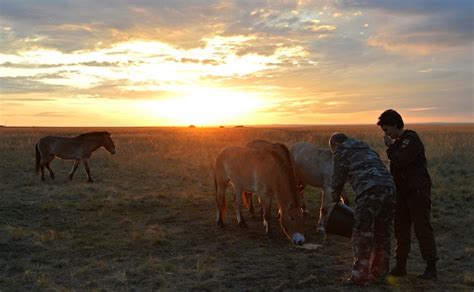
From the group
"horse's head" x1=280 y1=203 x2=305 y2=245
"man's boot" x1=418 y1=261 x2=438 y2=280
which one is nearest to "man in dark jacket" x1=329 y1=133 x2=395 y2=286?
"man's boot" x1=418 y1=261 x2=438 y2=280

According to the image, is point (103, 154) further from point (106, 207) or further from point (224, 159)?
point (224, 159)

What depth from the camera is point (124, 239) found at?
8.44 metres

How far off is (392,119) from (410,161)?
647 mm

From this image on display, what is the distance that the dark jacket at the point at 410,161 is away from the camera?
19.2 feet

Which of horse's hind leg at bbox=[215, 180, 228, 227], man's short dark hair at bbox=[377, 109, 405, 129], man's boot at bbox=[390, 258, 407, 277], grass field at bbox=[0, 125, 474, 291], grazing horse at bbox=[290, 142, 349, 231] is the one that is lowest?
grass field at bbox=[0, 125, 474, 291]

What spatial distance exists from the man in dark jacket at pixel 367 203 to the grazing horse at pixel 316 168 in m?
3.18

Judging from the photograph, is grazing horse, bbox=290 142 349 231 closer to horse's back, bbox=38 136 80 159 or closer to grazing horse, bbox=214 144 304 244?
grazing horse, bbox=214 144 304 244

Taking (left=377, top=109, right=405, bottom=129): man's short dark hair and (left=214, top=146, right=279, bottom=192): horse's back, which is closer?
(left=377, top=109, right=405, bottom=129): man's short dark hair

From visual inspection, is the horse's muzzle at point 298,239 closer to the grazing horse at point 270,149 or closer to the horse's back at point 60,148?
the grazing horse at point 270,149

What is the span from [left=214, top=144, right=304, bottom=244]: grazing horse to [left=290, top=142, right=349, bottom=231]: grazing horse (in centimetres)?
108

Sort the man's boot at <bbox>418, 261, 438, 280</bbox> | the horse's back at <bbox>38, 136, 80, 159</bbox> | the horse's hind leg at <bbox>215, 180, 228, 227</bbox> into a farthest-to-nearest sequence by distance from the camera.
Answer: the horse's back at <bbox>38, 136, 80, 159</bbox>
the horse's hind leg at <bbox>215, 180, 228, 227</bbox>
the man's boot at <bbox>418, 261, 438, 280</bbox>

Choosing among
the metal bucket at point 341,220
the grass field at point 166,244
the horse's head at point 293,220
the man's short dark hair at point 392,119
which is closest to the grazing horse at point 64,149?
the grass field at point 166,244

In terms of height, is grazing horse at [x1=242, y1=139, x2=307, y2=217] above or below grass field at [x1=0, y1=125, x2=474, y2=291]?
above

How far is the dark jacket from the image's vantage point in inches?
231
